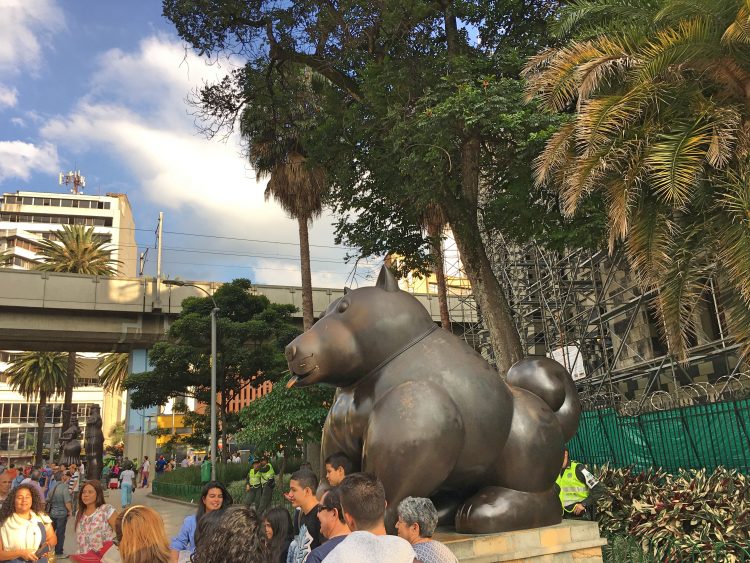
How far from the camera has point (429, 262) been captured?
51.5ft

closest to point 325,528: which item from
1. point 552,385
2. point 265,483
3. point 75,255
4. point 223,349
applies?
point 552,385

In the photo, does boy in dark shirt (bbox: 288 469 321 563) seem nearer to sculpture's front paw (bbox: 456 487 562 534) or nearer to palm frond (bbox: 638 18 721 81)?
sculpture's front paw (bbox: 456 487 562 534)

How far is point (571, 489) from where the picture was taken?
6879 mm

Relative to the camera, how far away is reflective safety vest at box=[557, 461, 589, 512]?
685 cm

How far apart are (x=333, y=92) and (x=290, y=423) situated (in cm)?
809

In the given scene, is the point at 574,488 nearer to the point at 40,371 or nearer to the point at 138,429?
the point at 138,429

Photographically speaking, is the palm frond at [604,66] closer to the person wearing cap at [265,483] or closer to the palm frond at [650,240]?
the palm frond at [650,240]

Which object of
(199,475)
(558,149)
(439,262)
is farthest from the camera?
(199,475)

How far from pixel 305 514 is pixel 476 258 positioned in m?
9.01

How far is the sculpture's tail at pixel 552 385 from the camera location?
198 inches

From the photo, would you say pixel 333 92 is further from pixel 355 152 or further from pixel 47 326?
pixel 47 326

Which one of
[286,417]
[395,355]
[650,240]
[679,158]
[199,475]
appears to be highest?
[679,158]

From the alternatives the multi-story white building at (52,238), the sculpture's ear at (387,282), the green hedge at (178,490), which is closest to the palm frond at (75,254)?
the green hedge at (178,490)

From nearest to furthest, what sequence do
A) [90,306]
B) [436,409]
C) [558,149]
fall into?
[436,409]
[558,149]
[90,306]
